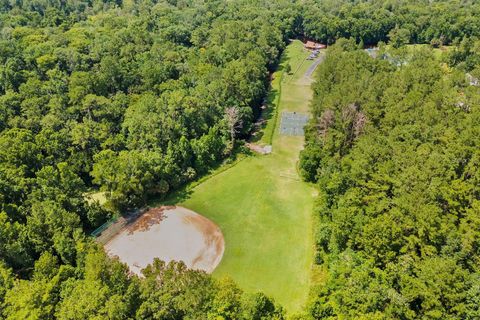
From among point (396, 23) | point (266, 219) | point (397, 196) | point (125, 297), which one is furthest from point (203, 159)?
point (396, 23)

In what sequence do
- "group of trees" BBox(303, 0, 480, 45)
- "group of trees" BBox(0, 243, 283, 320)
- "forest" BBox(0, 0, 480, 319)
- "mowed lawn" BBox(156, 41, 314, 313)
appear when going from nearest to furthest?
"group of trees" BBox(0, 243, 283, 320)
"forest" BBox(0, 0, 480, 319)
"mowed lawn" BBox(156, 41, 314, 313)
"group of trees" BBox(303, 0, 480, 45)

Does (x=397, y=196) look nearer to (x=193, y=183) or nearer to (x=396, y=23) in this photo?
(x=193, y=183)

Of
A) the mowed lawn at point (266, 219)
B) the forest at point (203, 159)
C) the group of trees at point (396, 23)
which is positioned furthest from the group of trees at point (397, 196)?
the group of trees at point (396, 23)

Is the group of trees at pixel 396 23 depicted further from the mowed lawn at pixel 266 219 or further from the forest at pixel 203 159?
the mowed lawn at pixel 266 219

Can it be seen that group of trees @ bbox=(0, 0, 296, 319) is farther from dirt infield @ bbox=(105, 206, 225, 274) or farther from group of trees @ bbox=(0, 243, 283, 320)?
dirt infield @ bbox=(105, 206, 225, 274)

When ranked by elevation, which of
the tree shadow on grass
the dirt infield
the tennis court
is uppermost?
the tennis court

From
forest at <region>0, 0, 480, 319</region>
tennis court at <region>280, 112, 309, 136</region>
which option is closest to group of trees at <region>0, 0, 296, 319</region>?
forest at <region>0, 0, 480, 319</region>
